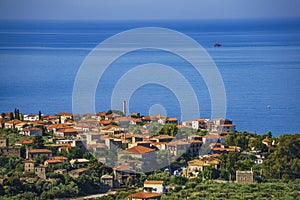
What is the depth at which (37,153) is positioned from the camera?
1371 centimetres

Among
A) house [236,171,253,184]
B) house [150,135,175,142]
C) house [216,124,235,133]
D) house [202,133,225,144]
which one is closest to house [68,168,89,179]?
house [236,171,253,184]

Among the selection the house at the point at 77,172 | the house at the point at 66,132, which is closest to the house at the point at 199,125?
the house at the point at 66,132

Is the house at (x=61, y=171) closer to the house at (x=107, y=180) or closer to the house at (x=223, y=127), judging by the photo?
the house at (x=107, y=180)

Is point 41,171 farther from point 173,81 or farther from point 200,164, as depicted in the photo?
point 173,81

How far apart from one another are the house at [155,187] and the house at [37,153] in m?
2.56

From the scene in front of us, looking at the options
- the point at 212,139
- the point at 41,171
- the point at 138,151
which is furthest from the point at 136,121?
the point at 41,171

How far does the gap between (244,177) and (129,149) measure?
262cm

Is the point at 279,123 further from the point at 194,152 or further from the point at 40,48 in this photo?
the point at 40,48

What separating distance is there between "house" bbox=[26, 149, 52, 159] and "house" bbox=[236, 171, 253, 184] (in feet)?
10.7

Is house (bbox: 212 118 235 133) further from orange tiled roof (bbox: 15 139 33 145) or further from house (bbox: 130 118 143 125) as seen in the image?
orange tiled roof (bbox: 15 139 33 145)

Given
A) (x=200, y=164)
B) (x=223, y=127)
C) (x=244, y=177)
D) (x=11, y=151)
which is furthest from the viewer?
(x=223, y=127)

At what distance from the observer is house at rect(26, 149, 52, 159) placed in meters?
13.7

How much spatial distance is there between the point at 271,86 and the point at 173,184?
15660 millimetres

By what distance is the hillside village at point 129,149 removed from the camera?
41.3 ft
